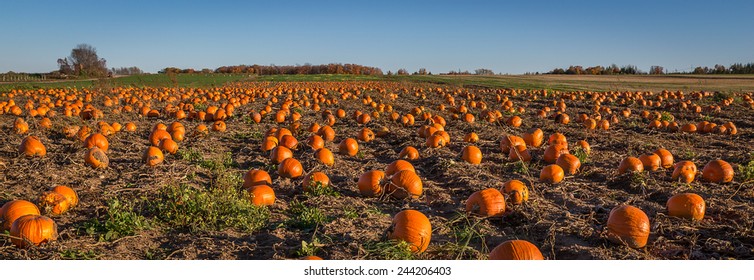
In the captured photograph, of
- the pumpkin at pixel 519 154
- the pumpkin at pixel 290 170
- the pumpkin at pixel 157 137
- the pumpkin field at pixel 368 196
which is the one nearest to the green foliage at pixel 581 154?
the pumpkin field at pixel 368 196

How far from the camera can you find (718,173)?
6.89 meters

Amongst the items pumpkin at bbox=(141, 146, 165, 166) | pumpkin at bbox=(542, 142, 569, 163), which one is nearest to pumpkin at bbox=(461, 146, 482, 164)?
pumpkin at bbox=(542, 142, 569, 163)

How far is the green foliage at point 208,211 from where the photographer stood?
5008mm

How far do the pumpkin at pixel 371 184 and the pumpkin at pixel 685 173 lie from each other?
3.93 meters

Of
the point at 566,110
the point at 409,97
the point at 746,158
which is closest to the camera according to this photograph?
the point at 746,158

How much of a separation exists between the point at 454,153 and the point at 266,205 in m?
4.21

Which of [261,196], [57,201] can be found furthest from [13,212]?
[261,196]

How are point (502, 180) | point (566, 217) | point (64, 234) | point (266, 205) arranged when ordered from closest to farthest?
point (64, 234) → point (566, 217) → point (266, 205) → point (502, 180)

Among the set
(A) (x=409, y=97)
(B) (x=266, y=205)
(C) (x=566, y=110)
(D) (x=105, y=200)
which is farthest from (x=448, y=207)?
(A) (x=409, y=97)

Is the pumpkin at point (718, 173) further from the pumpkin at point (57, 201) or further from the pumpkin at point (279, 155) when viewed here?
the pumpkin at point (57, 201)

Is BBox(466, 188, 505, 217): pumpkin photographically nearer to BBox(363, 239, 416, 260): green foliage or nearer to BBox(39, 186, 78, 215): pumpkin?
BBox(363, 239, 416, 260): green foliage

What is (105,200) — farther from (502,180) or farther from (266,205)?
(502,180)

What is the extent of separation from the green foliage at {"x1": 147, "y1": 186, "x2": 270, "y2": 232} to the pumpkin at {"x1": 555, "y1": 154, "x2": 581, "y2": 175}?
4298mm

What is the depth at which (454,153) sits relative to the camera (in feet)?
29.9
